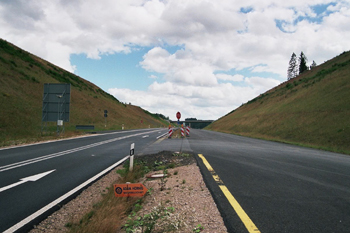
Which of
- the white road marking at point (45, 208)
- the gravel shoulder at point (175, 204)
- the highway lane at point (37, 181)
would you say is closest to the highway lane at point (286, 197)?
the gravel shoulder at point (175, 204)

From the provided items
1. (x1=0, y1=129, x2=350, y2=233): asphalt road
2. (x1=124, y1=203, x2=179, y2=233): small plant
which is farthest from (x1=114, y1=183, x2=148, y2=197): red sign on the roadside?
(x1=0, y1=129, x2=350, y2=233): asphalt road

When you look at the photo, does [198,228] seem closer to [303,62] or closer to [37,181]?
[37,181]

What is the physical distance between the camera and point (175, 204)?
4625 mm

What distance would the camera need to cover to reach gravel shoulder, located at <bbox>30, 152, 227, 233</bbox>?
3744mm

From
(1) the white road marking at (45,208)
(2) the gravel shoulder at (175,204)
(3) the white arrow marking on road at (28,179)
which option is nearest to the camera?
(2) the gravel shoulder at (175,204)

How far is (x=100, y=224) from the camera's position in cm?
393

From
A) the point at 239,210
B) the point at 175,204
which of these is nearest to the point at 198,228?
the point at 239,210

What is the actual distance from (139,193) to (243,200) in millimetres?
1981

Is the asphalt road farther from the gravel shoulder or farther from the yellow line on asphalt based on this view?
the gravel shoulder

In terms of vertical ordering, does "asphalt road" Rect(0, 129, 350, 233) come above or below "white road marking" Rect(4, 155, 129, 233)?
above

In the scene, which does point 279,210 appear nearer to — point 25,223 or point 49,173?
point 25,223

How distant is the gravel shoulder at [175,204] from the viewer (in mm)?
3744

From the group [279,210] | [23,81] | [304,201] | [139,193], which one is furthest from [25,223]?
[23,81]

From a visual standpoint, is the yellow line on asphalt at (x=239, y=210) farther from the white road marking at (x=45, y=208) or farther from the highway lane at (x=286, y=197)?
the white road marking at (x=45, y=208)
